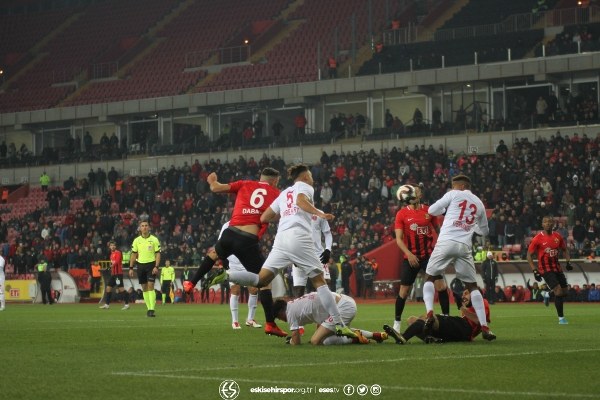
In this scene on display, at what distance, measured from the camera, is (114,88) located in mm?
67500

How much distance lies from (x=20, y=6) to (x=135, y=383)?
7250 centimetres

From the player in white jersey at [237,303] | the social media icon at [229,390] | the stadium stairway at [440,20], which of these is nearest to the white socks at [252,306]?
the player in white jersey at [237,303]

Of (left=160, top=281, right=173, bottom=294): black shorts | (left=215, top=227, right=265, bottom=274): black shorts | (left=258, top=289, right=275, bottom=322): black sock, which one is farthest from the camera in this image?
(left=160, top=281, right=173, bottom=294): black shorts

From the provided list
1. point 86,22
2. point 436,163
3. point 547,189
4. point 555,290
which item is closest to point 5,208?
point 86,22

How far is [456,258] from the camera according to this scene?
51.8 feet

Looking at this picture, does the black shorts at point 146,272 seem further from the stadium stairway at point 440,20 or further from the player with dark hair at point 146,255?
the stadium stairway at point 440,20

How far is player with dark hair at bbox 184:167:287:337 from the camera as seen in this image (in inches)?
659

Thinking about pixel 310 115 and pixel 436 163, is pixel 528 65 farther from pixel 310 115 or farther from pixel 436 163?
pixel 310 115

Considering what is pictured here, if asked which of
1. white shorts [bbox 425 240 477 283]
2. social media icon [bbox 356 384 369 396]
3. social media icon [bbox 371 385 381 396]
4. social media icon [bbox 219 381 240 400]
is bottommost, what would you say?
social media icon [bbox 371 385 381 396]

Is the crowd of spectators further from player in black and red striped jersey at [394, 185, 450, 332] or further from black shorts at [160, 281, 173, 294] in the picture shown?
player in black and red striped jersey at [394, 185, 450, 332]

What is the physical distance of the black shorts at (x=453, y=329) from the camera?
14.6 metres

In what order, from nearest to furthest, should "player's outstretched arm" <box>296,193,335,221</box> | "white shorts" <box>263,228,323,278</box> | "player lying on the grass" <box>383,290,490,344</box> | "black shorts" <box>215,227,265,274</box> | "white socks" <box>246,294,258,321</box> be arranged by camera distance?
"player's outstretched arm" <box>296,193,335,221</box>, "white shorts" <box>263,228,323,278</box>, "player lying on the grass" <box>383,290,490,344</box>, "black shorts" <box>215,227,265,274</box>, "white socks" <box>246,294,258,321</box>

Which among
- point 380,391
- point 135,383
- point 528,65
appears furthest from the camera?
point 528,65

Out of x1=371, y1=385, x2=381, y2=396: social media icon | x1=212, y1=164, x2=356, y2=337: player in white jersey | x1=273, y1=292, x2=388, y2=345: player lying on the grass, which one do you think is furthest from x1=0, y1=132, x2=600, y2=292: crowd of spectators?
x1=371, y1=385, x2=381, y2=396: social media icon
